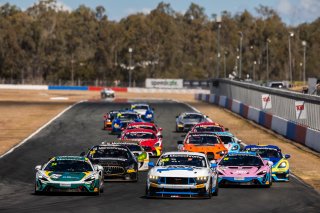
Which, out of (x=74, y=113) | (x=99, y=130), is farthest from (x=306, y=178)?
(x=74, y=113)

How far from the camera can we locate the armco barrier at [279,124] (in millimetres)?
43019

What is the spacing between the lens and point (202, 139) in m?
34.6

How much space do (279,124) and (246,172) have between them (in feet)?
92.7

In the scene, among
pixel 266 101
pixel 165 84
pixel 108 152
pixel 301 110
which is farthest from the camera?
pixel 165 84

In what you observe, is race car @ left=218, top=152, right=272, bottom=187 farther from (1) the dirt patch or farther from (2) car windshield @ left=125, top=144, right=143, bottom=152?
(2) car windshield @ left=125, top=144, right=143, bottom=152

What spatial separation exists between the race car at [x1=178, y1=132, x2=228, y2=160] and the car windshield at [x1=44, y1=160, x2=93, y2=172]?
996cm

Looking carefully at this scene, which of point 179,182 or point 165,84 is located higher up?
point 179,182

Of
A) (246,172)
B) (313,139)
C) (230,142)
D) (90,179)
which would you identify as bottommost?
(313,139)

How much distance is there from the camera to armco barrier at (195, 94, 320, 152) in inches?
1694

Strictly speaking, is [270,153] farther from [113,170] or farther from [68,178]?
[68,178]

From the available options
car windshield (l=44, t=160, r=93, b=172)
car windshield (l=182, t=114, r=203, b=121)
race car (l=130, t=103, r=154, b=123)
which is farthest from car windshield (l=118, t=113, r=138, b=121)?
car windshield (l=44, t=160, r=93, b=172)

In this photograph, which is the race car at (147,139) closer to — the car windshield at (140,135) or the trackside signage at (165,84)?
the car windshield at (140,135)

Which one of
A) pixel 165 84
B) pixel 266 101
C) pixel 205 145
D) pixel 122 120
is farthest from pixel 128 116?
pixel 165 84

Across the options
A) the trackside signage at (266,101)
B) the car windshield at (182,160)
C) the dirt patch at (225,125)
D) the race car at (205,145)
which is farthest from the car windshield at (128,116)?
the car windshield at (182,160)
